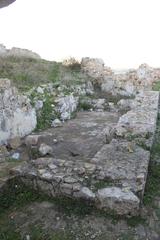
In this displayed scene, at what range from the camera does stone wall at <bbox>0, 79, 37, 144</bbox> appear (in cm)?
768

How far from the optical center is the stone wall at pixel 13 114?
25.2ft

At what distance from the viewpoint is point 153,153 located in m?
7.13

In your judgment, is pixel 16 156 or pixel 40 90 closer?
pixel 16 156

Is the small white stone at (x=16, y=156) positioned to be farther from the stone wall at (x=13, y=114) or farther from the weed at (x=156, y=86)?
the weed at (x=156, y=86)

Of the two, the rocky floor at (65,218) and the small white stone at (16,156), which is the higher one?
the small white stone at (16,156)

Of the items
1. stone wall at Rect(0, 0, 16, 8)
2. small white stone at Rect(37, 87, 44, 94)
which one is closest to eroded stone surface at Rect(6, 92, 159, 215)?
small white stone at Rect(37, 87, 44, 94)

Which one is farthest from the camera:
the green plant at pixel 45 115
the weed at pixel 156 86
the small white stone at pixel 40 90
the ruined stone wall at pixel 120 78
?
the weed at pixel 156 86

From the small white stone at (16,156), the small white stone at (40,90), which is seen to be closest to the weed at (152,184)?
the small white stone at (16,156)

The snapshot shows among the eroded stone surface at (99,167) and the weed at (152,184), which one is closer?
the eroded stone surface at (99,167)

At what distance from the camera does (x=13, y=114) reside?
7.91 m

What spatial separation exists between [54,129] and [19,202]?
3.69 metres

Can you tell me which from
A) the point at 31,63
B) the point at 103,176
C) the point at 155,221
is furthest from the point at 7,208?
the point at 31,63

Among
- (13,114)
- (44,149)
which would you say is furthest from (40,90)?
(44,149)

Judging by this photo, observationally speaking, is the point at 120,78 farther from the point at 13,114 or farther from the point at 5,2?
the point at 5,2
